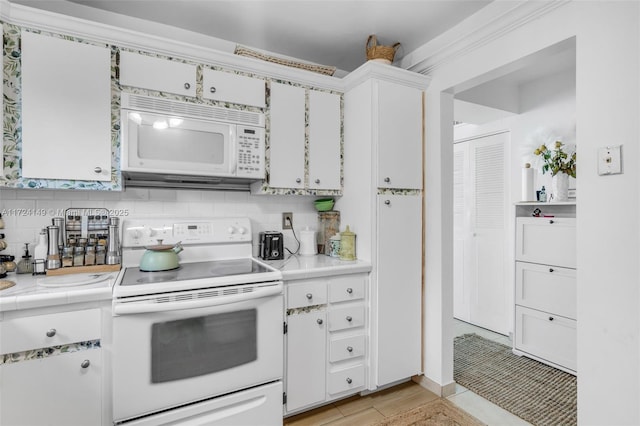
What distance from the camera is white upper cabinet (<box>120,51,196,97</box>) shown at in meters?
1.84

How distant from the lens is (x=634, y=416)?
4.39 feet

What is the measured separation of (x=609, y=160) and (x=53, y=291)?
2479mm

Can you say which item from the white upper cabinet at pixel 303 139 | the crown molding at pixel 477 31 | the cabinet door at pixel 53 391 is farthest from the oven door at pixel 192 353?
the crown molding at pixel 477 31

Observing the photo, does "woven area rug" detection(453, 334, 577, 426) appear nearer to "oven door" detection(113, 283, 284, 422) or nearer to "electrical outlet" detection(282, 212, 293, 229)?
"oven door" detection(113, 283, 284, 422)

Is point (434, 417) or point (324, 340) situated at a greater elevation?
point (324, 340)

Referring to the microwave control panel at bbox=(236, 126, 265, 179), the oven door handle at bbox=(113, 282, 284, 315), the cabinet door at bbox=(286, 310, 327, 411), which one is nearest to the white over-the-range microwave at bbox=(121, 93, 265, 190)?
the microwave control panel at bbox=(236, 126, 265, 179)

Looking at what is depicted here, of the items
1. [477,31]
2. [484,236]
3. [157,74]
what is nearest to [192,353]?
[157,74]

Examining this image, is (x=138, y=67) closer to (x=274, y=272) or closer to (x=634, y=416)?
(x=274, y=272)

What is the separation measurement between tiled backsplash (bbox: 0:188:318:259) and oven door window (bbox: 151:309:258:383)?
0.82 metres

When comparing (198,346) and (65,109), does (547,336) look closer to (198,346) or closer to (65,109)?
(198,346)

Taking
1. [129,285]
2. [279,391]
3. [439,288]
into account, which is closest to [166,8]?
[129,285]

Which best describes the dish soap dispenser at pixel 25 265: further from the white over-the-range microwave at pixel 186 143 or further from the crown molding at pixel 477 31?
the crown molding at pixel 477 31

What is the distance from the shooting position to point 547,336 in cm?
271

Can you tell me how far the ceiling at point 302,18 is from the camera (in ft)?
6.56
